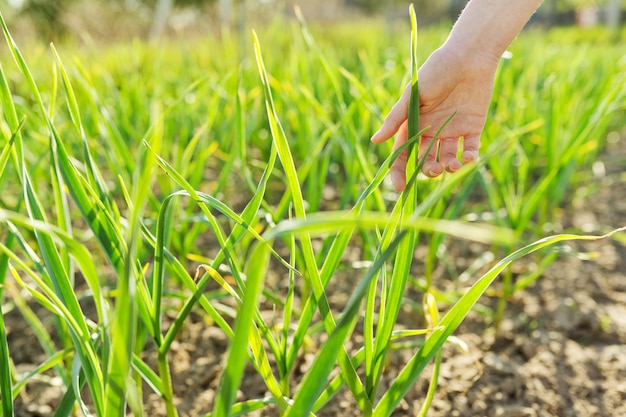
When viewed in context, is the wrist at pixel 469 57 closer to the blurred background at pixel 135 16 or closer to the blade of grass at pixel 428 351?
the blade of grass at pixel 428 351

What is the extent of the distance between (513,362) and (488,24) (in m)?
0.60

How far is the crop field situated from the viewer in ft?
1.73

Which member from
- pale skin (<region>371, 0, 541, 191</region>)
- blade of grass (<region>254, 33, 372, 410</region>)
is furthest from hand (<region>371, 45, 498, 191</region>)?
blade of grass (<region>254, 33, 372, 410</region>)

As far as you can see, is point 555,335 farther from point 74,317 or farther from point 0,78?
point 0,78

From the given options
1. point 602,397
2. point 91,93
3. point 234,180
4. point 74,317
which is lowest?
point 602,397

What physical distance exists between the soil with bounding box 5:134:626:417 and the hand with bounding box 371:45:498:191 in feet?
0.87

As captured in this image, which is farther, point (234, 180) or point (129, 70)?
point (129, 70)

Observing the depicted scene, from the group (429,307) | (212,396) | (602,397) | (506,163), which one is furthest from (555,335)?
(212,396)

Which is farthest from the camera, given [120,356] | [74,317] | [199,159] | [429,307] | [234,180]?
[234,180]

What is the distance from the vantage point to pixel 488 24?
0.75 metres

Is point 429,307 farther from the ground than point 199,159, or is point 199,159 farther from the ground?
point 199,159

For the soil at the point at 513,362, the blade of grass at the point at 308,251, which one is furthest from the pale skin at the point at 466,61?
the soil at the point at 513,362

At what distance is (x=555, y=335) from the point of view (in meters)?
1.13

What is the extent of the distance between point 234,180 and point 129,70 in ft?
4.85
